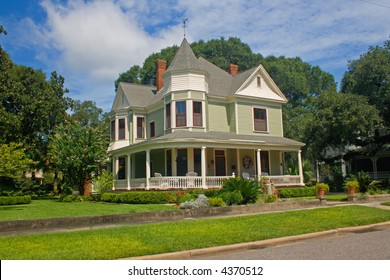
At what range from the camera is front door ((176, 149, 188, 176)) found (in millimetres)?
25328

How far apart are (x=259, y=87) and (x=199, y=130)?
6552 millimetres

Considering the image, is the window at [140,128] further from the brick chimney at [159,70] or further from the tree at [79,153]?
the tree at [79,153]

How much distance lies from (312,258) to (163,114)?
2249 cm

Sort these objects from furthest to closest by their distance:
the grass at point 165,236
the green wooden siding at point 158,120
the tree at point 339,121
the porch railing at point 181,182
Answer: the green wooden siding at point 158,120 < the tree at point 339,121 < the porch railing at point 181,182 < the grass at point 165,236

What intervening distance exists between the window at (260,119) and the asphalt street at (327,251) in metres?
19.3

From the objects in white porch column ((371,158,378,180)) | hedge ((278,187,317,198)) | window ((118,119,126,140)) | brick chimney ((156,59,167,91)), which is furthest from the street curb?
white porch column ((371,158,378,180))

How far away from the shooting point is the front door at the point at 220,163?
26.8 metres

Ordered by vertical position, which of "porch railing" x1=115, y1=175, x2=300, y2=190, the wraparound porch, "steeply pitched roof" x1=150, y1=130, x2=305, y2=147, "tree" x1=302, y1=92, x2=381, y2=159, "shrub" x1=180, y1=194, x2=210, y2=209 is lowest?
"shrub" x1=180, y1=194, x2=210, y2=209

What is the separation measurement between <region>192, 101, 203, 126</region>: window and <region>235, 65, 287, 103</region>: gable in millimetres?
3269

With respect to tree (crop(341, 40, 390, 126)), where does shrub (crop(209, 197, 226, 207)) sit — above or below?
below

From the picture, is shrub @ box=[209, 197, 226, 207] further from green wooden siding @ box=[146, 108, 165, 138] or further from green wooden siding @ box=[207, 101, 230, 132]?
green wooden siding @ box=[146, 108, 165, 138]

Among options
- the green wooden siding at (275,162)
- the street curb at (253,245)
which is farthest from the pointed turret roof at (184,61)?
the street curb at (253,245)

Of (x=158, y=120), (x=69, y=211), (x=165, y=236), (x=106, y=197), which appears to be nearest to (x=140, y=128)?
(x=158, y=120)

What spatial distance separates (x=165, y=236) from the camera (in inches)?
380
